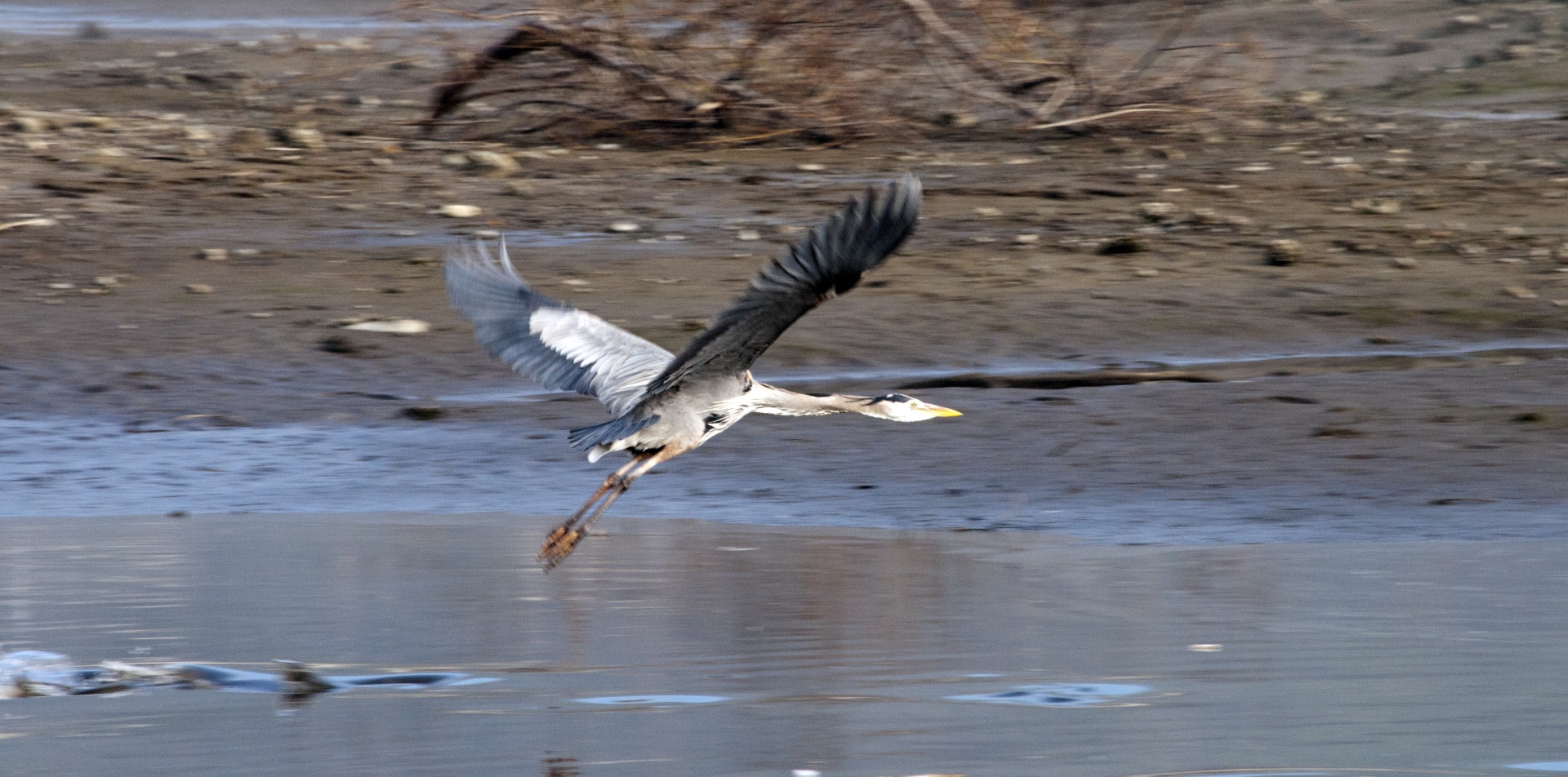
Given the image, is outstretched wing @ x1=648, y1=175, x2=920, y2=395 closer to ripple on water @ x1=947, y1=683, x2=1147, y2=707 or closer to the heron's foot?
ripple on water @ x1=947, y1=683, x2=1147, y2=707

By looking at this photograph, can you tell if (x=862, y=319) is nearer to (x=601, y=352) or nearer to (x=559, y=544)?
(x=601, y=352)

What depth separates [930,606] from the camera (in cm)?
566

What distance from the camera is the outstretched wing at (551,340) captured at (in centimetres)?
627

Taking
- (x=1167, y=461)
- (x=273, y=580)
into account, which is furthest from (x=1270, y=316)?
(x=273, y=580)

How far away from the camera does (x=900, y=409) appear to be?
6855 mm

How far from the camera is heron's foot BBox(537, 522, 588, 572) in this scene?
243 inches

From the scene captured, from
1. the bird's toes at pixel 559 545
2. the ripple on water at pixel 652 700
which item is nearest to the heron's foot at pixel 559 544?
the bird's toes at pixel 559 545

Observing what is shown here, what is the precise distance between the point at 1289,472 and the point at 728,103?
22.8ft

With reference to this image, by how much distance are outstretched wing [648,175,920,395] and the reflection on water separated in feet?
2.40

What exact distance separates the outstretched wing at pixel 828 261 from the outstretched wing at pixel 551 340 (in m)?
0.99

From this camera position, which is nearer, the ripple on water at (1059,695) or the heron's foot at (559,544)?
the ripple on water at (1059,695)

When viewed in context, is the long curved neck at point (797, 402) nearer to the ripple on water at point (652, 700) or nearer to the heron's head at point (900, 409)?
the heron's head at point (900, 409)

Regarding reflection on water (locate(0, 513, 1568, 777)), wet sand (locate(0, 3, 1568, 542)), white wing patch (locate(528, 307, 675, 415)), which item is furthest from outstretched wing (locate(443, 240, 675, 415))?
wet sand (locate(0, 3, 1568, 542))

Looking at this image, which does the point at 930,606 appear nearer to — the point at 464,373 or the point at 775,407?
the point at 775,407
